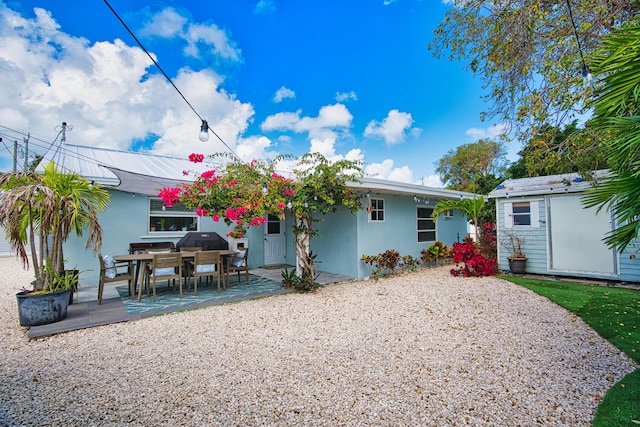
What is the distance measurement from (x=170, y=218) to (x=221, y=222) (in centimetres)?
148

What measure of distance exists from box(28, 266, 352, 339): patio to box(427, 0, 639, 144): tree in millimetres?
5736

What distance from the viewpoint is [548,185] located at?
26.6 feet

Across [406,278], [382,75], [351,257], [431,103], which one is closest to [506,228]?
[406,278]

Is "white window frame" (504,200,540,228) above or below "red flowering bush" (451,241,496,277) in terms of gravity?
above

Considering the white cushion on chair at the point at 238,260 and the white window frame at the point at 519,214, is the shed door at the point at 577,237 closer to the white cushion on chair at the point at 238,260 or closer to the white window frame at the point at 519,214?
the white window frame at the point at 519,214

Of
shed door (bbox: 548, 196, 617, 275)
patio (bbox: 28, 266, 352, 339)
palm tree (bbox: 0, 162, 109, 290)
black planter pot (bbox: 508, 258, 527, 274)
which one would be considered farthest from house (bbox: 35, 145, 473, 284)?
shed door (bbox: 548, 196, 617, 275)

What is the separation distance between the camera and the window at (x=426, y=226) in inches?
415

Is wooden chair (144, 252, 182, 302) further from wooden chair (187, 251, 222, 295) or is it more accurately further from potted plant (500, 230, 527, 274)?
potted plant (500, 230, 527, 274)

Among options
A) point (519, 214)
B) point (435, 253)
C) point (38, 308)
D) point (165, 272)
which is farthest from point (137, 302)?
point (519, 214)

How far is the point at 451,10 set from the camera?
6.06m

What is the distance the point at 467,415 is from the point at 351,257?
20.0 ft

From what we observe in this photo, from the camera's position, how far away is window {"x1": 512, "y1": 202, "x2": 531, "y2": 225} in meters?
8.64

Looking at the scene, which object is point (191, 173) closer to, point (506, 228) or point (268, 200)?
point (268, 200)

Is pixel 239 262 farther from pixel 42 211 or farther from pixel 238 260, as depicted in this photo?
pixel 42 211
